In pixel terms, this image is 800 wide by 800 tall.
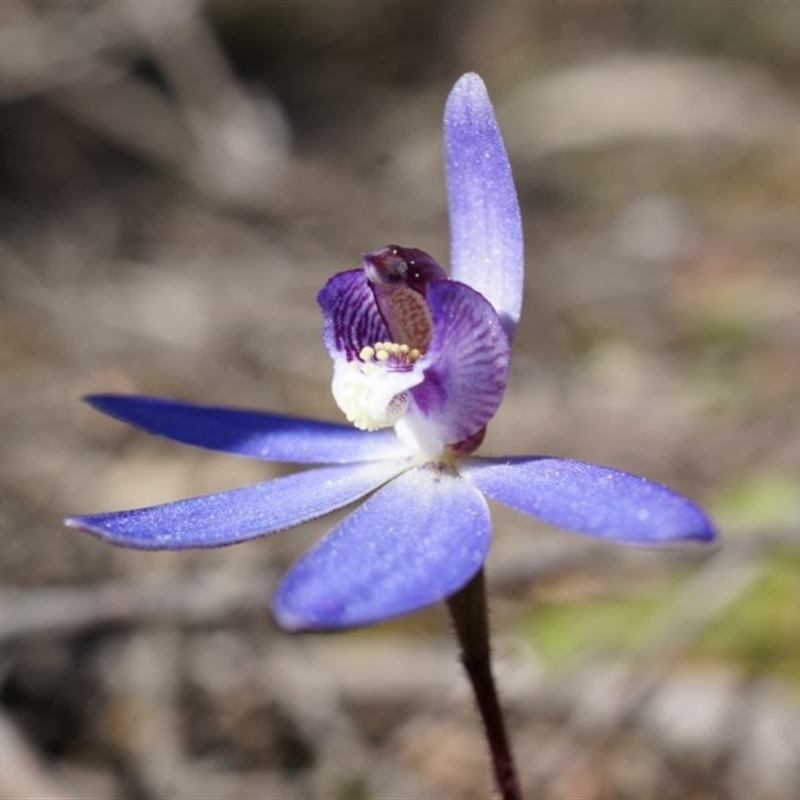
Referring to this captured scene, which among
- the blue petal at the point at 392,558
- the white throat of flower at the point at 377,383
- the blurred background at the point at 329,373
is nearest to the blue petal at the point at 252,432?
the white throat of flower at the point at 377,383

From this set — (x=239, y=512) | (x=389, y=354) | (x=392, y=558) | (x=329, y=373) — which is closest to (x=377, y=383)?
(x=389, y=354)

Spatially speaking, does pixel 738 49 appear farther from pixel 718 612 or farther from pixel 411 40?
pixel 718 612

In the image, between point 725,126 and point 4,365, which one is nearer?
point 4,365

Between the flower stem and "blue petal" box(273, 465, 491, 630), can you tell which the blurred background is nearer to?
the flower stem

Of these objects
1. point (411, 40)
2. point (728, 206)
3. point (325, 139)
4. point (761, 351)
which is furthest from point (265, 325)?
point (411, 40)

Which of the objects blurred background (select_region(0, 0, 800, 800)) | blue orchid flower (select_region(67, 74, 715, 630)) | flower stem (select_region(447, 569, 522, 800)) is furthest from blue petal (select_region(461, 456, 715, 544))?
blurred background (select_region(0, 0, 800, 800))

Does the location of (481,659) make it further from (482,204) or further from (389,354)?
(482,204)

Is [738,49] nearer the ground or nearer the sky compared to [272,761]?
nearer the sky
